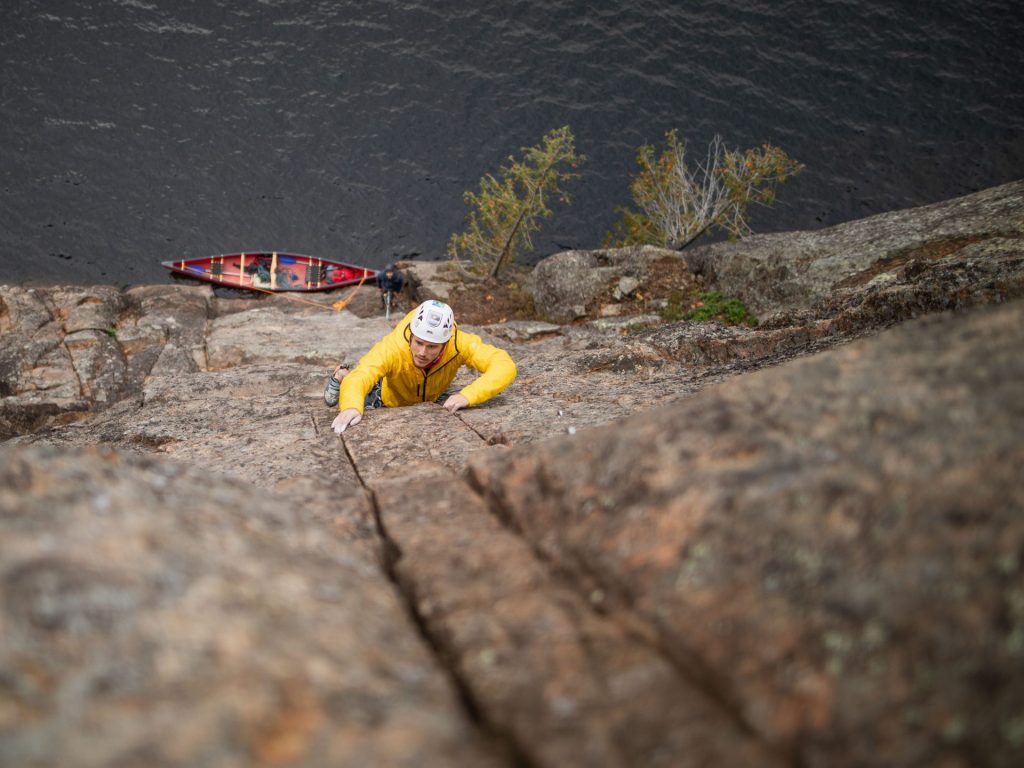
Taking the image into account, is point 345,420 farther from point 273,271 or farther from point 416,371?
point 273,271

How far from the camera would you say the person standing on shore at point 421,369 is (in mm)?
9234

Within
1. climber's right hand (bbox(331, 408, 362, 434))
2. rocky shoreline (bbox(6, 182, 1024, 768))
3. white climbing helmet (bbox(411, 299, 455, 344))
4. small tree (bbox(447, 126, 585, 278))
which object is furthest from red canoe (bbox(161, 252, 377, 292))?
rocky shoreline (bbox(6, 182, 1024, 768))

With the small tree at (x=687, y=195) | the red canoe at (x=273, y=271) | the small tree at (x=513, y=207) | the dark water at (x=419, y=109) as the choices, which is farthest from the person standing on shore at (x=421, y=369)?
the dark water at (x=419, y=109)

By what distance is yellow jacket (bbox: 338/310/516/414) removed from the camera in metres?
9.47

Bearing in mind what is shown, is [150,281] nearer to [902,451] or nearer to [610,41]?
[610,41]

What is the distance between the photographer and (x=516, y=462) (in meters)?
4.90

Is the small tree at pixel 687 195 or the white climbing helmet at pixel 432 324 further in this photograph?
the small tree at pixel 687 195

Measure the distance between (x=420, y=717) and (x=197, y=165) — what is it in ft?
114

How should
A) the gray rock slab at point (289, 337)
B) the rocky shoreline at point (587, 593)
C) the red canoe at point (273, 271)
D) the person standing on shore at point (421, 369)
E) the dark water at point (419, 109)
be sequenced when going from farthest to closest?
the dark water at point (419, 109), the red canoe at point (273, 271), the gray rock slab at point (289, 337), the person standing on shore at point (421, 369), the rocky shoreline at point (587, 593)

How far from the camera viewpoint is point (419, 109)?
35.5 meters

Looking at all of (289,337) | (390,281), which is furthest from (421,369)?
(390,281)

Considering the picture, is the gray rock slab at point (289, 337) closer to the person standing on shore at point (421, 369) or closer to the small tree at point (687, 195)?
the person standing on shore at point (421, 369)

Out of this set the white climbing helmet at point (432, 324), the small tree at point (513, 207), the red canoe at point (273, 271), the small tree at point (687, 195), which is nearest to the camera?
the white climbing helmet at point (432, 324)

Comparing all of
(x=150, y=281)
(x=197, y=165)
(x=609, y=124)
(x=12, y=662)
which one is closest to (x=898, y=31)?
→ (x=609, y=124)
